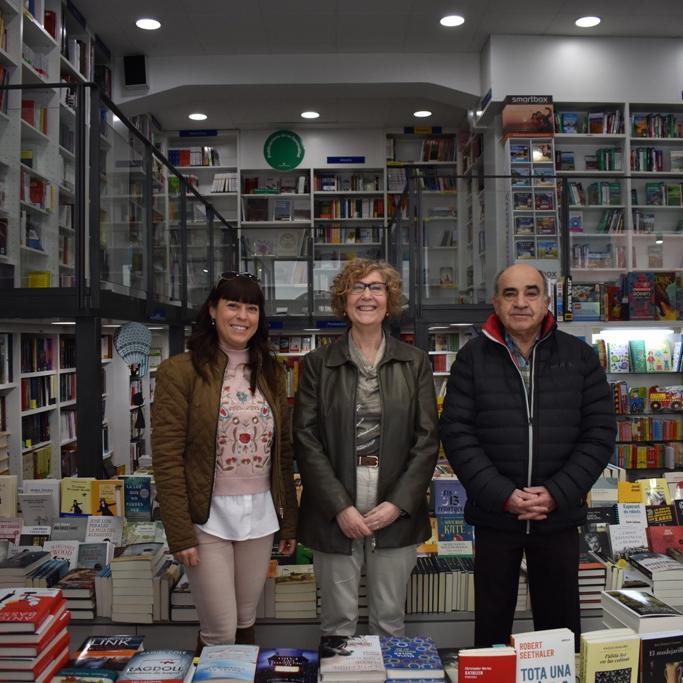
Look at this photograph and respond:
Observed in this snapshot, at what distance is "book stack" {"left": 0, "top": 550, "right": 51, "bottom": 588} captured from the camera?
250cm

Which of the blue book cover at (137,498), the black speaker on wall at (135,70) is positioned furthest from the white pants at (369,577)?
the black speaker on wall at (135,70)

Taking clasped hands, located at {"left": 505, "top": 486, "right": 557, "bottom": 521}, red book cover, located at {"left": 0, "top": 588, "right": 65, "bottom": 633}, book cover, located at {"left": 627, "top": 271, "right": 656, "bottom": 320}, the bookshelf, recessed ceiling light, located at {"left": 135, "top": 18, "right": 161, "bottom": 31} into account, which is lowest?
red book cover, located at {"left": 0, "top": 588, "right": 65, "bottom": 633}

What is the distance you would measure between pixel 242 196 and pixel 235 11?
317cm

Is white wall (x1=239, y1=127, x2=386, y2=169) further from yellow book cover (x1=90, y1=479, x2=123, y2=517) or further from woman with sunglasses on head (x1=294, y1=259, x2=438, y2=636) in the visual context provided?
woman with sunglasses on head (x1=294, y1=259, x2=438, y2=636)

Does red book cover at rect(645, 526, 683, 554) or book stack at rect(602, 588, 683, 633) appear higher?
book stack at rect(602, 588, 683, 633)

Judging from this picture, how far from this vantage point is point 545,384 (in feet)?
6.38

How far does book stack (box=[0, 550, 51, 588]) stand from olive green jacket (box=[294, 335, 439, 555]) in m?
1.21

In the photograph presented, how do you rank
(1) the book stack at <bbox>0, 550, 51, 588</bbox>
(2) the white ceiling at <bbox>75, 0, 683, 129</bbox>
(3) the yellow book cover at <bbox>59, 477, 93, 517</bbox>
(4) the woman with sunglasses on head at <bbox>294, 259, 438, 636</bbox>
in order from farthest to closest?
(2) the white ceiling at <bbox>75, 0, 683, 129</bbox> → (3) the yellow book cover at <bbox>59, 477, 93, 517</bbox> → (1) the book stack at <bbox>0, 550, 51, 588</bbox> → (4) the woman with sunglasses on head at <bbox>294, 259, 438, 636</bbox>

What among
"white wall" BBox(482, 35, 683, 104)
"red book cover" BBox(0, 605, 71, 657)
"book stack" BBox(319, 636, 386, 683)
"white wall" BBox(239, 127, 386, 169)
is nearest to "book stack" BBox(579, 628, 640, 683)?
"book stack" BBox(319, 636, 386, 683)

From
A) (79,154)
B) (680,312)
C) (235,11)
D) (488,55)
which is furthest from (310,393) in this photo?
(488,55)

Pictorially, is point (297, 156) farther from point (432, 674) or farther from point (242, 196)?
point (432, 674)

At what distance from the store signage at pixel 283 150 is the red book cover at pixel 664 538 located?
7.45 m

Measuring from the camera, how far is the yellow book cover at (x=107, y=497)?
288 centimetres

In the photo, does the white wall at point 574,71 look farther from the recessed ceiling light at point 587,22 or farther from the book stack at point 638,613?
the book stack at point 638,613
